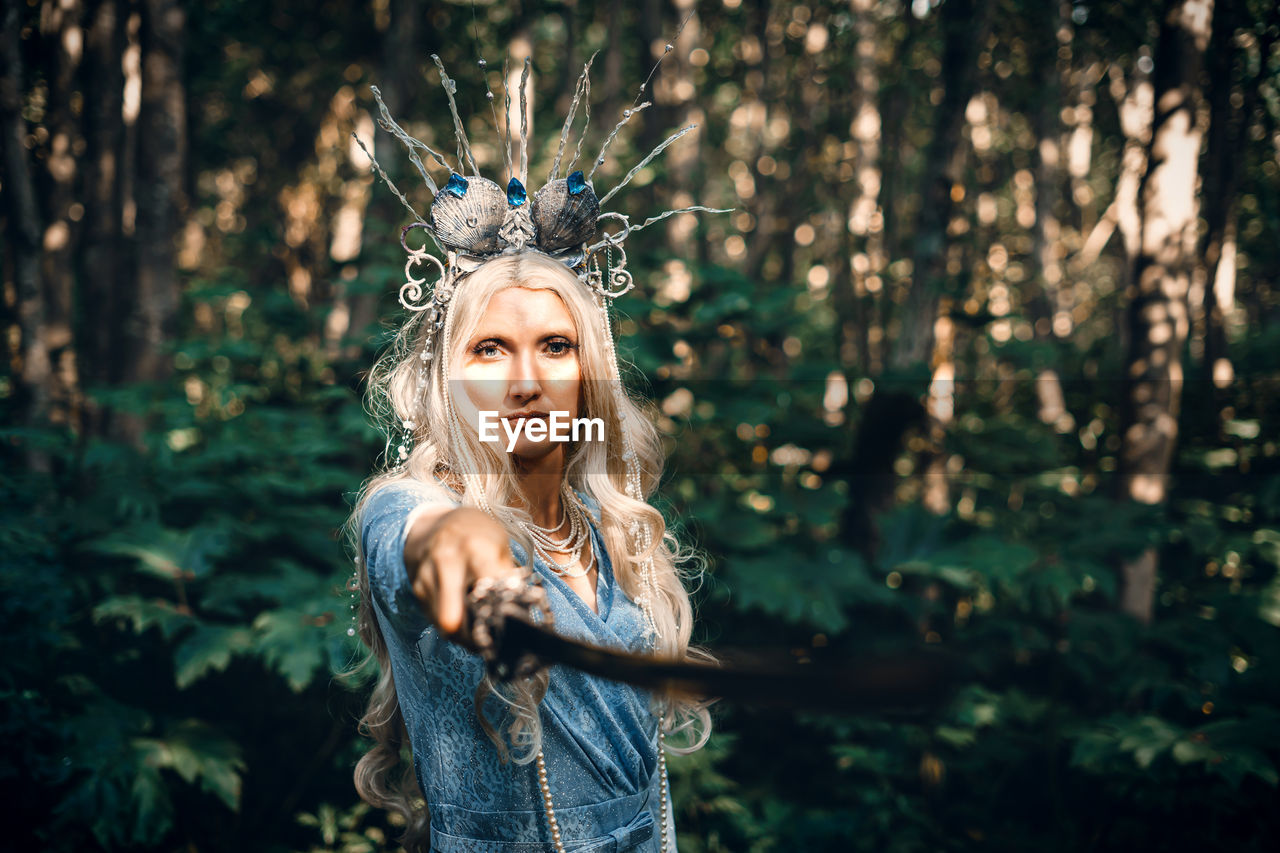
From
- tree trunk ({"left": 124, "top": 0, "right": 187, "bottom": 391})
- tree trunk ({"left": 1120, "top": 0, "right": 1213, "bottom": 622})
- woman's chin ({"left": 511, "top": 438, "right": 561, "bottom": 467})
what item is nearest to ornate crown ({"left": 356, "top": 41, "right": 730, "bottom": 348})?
woman's chin ({"left": 511, "top": 438, "right": 561, "bottom": 467})

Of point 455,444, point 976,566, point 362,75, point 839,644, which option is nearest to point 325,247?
point 362,75

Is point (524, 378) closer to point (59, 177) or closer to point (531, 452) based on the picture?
point (531, 452)

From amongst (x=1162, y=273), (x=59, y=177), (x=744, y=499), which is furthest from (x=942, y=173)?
(x=59, y=177)

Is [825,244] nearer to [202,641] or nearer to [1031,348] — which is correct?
[1031,348]

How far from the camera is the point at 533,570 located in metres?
1.13

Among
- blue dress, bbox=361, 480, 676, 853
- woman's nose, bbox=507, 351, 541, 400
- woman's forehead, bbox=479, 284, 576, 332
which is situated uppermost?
woman's forehead, bbox=479, 284, 576, 332

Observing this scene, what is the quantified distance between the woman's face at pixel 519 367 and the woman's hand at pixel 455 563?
0.32 meters

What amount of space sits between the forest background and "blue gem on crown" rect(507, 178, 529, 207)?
0.73m

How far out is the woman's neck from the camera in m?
1.35

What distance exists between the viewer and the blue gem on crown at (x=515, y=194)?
4.65ft

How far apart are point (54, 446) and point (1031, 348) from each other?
5268 millimetres

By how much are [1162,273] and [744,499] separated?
255cm

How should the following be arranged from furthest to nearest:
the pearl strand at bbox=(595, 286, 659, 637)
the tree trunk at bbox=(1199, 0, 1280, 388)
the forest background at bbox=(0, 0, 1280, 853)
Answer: the tree trunk at bbox=(1199, 0, 1280, 388)
the forest background at bbox=(0, 0, 1280, 853)
the pearl strand at bbox=(595, 286, 659, 637)

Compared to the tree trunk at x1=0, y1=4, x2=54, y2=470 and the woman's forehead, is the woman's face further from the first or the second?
the tree trunk at x1=0, y1=4, x2=54, y2=470
